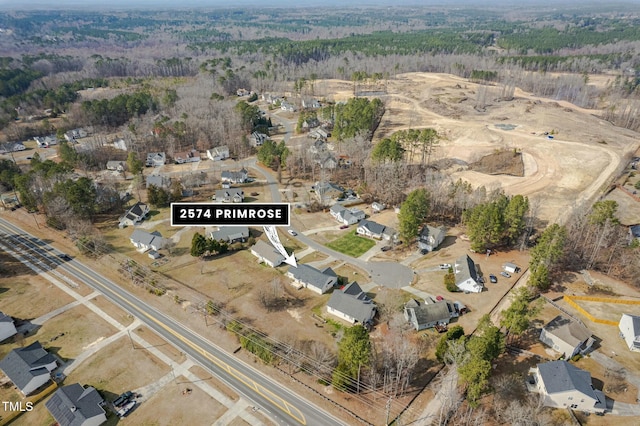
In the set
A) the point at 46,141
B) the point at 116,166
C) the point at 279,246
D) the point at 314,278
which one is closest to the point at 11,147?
the point at 46,141

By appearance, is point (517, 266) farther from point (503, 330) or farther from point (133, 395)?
point (133, 395)

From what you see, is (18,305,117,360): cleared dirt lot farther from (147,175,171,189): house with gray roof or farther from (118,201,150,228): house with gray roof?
(147,175,171,189): house with gray roof

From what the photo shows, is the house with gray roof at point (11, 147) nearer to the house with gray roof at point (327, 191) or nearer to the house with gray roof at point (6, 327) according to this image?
the house with gray roof at point (6, 327)

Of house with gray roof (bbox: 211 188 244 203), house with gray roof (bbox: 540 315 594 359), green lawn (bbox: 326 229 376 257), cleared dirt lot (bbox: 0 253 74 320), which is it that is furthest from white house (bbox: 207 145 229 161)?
house with gray roof (bbox: 540 315 594 359)

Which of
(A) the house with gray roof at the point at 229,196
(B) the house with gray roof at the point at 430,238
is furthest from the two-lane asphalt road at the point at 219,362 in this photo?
(B) the house with gray roof at the point at 430,238

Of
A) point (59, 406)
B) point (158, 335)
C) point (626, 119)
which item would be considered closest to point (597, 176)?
point (626, 119)

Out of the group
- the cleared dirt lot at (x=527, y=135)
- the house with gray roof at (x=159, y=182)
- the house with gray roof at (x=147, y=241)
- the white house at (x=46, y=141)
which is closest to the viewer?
the house with gray roof at (x=147, y=241)
